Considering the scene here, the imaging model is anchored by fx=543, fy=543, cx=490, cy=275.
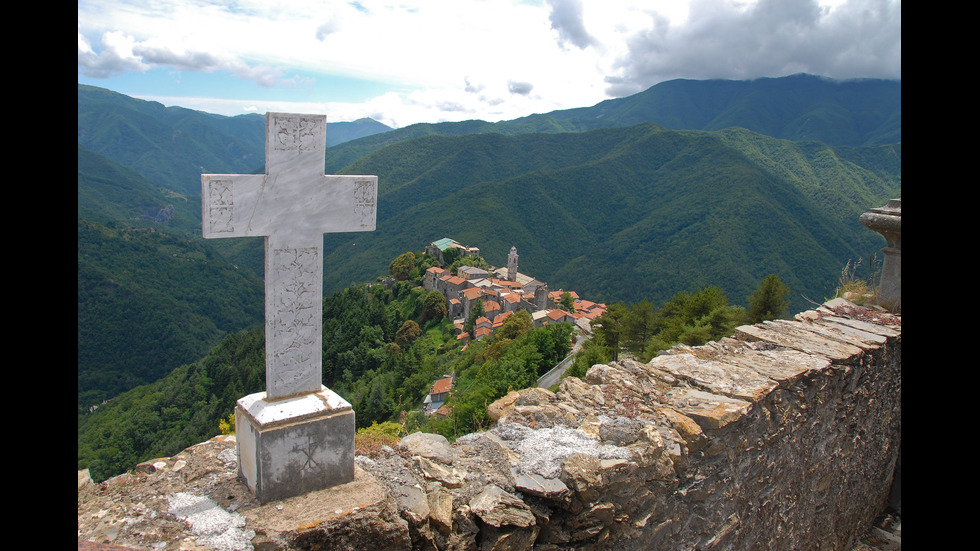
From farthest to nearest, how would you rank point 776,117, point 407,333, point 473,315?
point 776,117, point 407,333, point 473,315

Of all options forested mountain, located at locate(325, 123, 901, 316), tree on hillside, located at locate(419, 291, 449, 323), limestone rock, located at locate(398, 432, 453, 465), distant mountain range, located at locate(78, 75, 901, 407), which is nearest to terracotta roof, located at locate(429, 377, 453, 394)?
tree on hillside, located at locate(419, 291, 449, 323)

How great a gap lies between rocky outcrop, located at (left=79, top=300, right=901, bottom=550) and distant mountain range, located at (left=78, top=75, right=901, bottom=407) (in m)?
29.7

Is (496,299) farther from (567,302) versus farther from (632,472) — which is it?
(632,472)

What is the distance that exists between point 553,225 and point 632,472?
86084 mm

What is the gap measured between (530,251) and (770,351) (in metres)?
73.0

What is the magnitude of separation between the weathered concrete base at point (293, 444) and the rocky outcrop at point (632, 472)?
76 mm

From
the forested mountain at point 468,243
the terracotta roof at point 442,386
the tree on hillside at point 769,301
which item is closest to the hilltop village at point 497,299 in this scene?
the forested mountain at point 468,243

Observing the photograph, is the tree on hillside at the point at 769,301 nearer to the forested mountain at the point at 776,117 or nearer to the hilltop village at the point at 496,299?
the hilltop village at the point at 496,299

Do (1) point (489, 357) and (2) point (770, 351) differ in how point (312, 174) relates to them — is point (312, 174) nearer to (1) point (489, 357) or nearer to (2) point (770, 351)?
(2) point (770, 351)

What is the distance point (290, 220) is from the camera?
2500 mm

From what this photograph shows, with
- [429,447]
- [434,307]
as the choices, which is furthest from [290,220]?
[434,307]

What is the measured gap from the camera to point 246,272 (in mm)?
76938

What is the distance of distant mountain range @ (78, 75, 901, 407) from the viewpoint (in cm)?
5456

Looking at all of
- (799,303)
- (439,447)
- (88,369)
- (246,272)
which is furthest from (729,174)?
(439,447)
